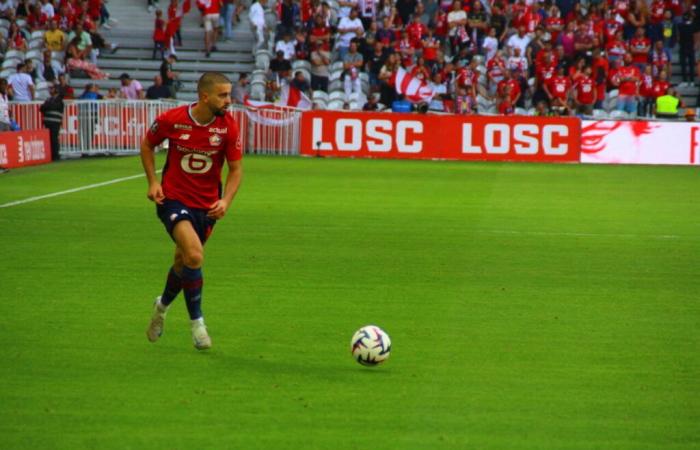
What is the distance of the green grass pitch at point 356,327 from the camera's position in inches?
273

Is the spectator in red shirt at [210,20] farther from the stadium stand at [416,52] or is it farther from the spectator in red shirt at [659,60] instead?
the spectator in red shirt at [659,60]

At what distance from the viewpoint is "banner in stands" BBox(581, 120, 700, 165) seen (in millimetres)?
A: 31953

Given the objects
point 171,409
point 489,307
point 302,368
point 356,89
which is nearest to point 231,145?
point 302,368

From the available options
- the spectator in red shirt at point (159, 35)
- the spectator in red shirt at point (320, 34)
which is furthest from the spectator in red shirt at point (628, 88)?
the spectator in red shirt at point (159, 35)

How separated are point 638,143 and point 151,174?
24814 millimetres

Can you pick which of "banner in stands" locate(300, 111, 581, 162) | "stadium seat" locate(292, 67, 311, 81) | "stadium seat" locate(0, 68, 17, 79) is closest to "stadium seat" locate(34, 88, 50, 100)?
"stadium seat" locate(0, 68, 17, 79)

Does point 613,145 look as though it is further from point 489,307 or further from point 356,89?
point 489,307

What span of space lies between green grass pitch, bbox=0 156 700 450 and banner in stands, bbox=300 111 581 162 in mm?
12519

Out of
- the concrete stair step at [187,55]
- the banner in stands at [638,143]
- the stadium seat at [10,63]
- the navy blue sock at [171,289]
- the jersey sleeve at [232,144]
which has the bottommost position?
the banner in stands at [638,143]

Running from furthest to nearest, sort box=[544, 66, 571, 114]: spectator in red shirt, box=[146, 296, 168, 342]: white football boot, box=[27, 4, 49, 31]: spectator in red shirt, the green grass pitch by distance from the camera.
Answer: box=[27, 4, 49, 31]: spectator in red shirt
box=[544, 66, 571, 114]: spectator in red shirt
box=[146, 296, 168, 342]: white football boot
the green grass pitch

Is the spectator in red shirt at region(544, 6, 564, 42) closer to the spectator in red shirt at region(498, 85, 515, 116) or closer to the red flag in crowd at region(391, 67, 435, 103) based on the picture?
the spectator in red shirt at region(498, 85, 515, 116)

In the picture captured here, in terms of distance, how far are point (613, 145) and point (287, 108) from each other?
8.41m

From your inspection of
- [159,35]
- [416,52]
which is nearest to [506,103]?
[416,52]

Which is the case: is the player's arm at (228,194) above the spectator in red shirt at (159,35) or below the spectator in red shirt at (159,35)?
above
